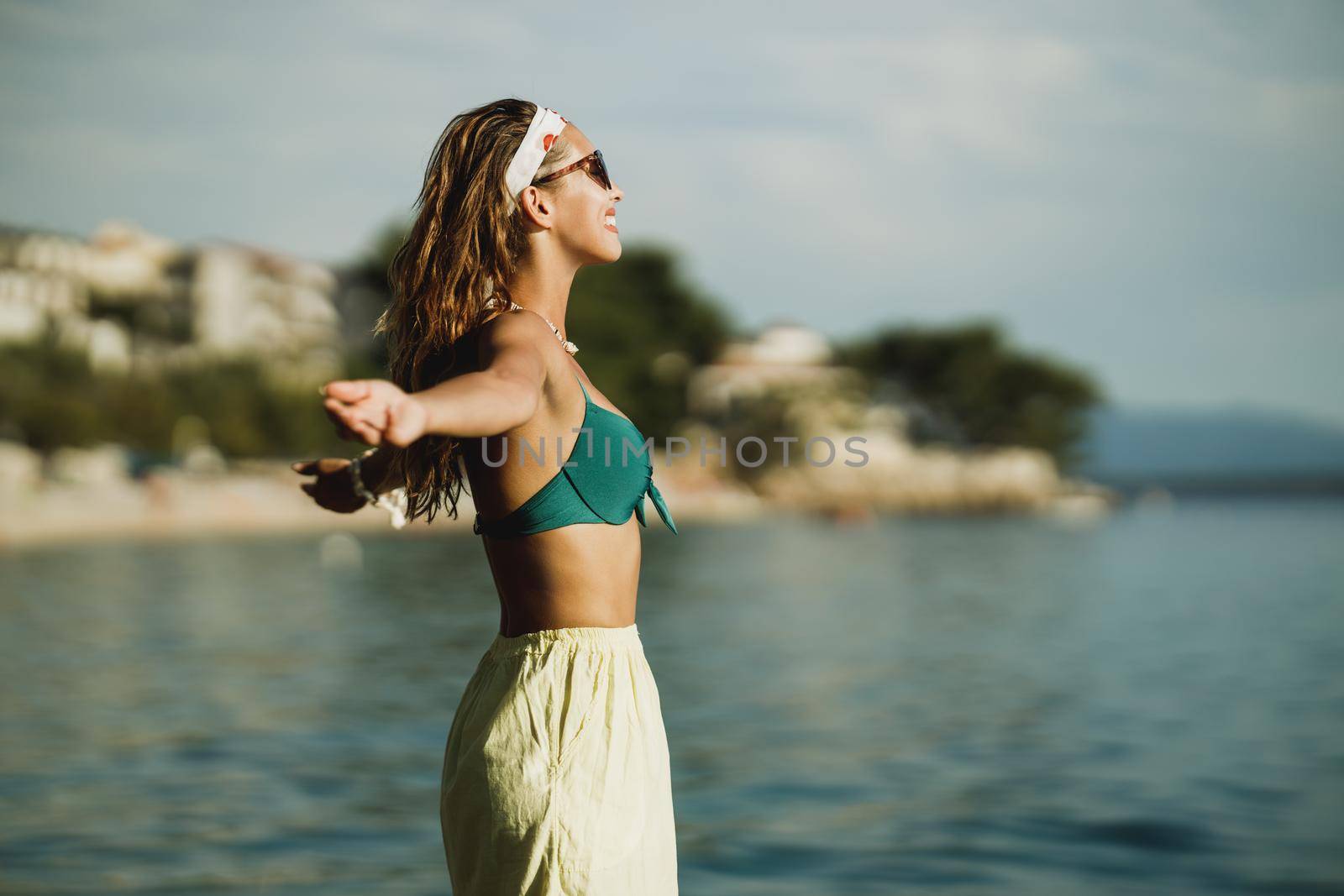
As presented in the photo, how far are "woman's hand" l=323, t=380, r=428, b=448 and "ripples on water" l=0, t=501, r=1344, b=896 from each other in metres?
4.61

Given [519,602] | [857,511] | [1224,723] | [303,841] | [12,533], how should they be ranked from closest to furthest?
[519,602] → [303,841] → [1224,723] → [12,533] → [857,511]

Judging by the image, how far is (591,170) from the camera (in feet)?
7.70

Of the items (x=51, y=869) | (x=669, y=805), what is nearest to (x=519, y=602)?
(x=669, y=805)

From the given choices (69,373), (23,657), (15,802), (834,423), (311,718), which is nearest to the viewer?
(15,802)

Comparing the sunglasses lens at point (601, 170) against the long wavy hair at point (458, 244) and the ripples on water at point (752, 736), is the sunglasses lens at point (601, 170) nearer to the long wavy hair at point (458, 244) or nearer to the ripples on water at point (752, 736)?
the long wavy hair at point (458, 244)

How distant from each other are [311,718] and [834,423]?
57.1m

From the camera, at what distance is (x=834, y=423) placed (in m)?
66.4

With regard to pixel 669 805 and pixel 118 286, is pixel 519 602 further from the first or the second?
pixel 118 286

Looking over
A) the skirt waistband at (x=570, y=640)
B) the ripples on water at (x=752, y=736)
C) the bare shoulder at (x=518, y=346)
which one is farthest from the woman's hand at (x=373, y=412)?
the ripples on water at (x=752, y=736)

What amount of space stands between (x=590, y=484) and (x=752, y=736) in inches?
321

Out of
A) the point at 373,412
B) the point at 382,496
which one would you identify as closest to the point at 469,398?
the point at 373,412

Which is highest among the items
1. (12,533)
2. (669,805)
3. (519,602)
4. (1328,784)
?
(12,533)

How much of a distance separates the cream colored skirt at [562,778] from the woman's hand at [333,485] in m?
0.36

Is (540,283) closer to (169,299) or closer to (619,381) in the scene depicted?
(619,381)
